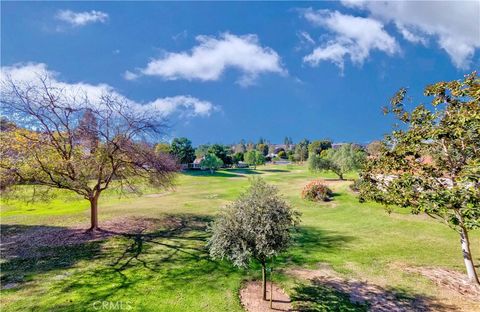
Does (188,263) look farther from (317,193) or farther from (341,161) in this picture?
(341,161)

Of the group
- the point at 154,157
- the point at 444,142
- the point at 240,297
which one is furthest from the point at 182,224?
the point at 444,142

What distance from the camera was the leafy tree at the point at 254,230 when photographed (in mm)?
10235

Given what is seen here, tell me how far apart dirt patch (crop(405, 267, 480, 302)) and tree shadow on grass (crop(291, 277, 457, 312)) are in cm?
159

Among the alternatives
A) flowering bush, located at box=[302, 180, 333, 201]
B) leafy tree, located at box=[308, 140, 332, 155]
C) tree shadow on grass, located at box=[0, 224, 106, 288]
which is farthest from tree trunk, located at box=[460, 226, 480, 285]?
leafy tree, located at box=[308, 140, 332, 155]

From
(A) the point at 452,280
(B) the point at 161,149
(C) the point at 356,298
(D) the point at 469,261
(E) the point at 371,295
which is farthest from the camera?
(B) the point at 161,149

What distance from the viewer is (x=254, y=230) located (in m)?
10.3

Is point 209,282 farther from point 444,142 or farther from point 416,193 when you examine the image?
point 444,142

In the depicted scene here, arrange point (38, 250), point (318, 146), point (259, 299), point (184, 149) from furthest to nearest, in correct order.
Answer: point (318, 146) < point (184, 149) < point (38, 250) < point (259, 299)

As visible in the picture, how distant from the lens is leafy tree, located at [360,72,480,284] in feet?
32.2

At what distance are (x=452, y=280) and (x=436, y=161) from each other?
215 inches

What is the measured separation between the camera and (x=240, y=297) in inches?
447

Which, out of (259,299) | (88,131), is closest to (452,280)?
(259,299)

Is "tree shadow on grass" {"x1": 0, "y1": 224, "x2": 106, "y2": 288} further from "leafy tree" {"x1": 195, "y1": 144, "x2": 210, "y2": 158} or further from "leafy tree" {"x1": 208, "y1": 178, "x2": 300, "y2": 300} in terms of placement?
"leafy tree" {"x1": 195, "y1": 144, "x2": 210, "y2": 158}

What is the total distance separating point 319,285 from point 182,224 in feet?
45.4
